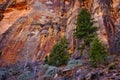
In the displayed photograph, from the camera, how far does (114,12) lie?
48844 mm

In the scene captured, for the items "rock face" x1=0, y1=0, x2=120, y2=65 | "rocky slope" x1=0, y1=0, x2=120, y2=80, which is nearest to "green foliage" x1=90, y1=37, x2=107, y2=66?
"rocky slope" x1=0, y1=0, x2=120, y2=80

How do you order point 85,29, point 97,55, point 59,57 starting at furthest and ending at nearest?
point 85,29 → point 59,57 → point 97,55

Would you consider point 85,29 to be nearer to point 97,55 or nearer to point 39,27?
point 97,55

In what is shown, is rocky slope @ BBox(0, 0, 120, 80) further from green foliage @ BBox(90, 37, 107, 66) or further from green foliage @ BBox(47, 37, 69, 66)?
green foliage @ BBox(90, 37, 107, 66)

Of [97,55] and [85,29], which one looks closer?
[97,55]

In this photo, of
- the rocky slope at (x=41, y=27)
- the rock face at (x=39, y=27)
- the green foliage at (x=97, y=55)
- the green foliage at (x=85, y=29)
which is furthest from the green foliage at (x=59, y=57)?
the rock face at (x=39, y=27)

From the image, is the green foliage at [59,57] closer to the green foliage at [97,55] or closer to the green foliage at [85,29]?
the green foliage at [85,29]

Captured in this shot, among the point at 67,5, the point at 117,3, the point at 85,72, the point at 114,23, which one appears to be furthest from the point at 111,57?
the point at 67,5

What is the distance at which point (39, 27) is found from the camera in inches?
2082

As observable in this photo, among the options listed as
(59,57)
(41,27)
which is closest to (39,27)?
(41,27)

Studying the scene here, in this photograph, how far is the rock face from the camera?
48.7 meters

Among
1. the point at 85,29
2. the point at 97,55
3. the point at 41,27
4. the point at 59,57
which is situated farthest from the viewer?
the point at 41,27

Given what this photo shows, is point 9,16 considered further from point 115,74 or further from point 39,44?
point 115,74

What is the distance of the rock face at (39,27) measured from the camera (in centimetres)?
4869
